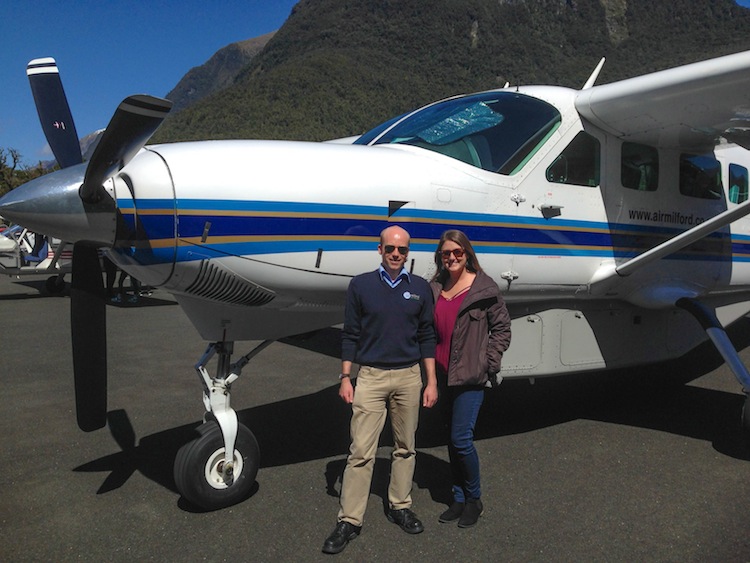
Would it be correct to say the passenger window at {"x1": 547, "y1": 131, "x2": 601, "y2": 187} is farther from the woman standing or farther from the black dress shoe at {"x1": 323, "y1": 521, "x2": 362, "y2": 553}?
the black dress shoe at {"x1": 323, "y1": 521, "x2": 362, "y2": 553}

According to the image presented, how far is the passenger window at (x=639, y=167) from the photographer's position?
4.64 metres

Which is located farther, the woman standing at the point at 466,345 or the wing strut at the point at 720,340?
the wing strut at the point at 720,340

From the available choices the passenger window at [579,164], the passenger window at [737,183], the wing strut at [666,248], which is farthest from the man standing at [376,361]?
the passenger window at [737,183]

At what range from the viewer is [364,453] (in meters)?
2.89

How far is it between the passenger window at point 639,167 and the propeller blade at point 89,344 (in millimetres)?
3920

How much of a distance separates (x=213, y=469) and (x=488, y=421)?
2.56 metres

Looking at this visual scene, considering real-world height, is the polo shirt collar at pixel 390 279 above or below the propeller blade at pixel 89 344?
above

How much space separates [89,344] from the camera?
3389mm

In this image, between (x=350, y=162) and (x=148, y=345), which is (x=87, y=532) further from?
(x=148, y=345)

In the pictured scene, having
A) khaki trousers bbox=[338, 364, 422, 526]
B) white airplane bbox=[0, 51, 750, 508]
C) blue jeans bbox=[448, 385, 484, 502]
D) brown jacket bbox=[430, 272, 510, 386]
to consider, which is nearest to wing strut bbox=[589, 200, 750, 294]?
white airplane bbox=[0, 51, 750, 508]

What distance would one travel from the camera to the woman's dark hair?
311cm

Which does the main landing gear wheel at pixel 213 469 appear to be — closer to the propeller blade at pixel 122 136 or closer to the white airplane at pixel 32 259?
the propeller blade at pixel 122 136

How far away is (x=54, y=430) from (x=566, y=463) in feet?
13.1

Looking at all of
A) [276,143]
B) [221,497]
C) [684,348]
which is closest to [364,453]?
[221,497]
